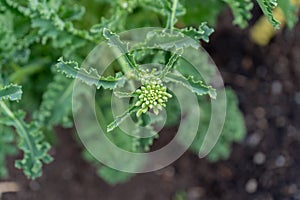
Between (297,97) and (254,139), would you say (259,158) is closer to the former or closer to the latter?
(254,139)

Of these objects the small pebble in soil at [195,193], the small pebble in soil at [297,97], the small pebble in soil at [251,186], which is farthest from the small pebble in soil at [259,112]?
the small pebble in soil at [195,193]

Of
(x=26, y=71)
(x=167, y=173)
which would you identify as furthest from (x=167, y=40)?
(x=167, y=173)

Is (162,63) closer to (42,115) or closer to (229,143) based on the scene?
(42,115)

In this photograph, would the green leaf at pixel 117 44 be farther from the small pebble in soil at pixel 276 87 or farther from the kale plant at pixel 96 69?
the small pebble in soil at pixel 276 87

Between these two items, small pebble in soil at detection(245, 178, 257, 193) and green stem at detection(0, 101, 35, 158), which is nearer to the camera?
green stem at detection(0, 101, 35, 158)

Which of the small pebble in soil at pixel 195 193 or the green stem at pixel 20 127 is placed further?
the small pebble in soil at pixel 195 193

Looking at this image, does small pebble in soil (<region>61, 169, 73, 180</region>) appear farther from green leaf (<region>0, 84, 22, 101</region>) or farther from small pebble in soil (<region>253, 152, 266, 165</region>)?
green leaf (<region>0, 84, 22, 101</region>)

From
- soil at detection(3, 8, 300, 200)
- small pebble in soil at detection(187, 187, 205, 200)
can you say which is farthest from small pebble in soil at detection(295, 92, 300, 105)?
small pebble in soil at detection(187, 187, 205, 200)
